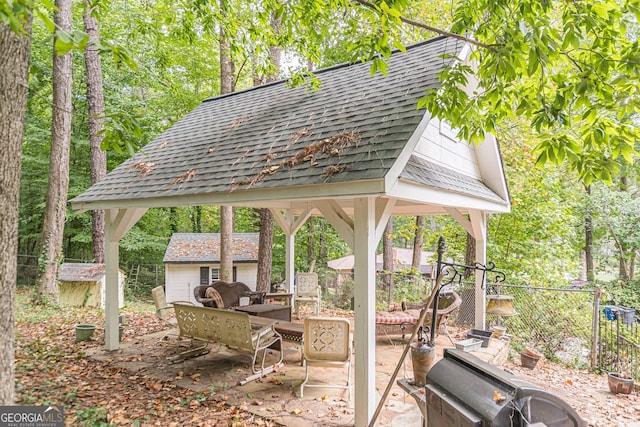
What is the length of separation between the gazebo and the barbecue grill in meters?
1.12

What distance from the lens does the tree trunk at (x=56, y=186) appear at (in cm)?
888

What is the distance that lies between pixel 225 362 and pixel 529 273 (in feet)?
26.2

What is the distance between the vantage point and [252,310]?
21.6 ft

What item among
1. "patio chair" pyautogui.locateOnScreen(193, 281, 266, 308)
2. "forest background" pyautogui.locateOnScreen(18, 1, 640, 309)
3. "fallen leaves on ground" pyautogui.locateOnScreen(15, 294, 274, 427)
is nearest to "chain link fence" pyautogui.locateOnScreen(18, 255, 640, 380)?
"forest background" pyautogui.locateOnScreen(18, 1, 640, 309)

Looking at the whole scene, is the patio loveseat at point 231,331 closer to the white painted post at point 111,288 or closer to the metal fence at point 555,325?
the white painted post at point 111,288

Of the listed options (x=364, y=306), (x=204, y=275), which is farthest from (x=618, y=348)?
(x=204, y=275)

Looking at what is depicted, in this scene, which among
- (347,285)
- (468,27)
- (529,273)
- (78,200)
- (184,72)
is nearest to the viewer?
(468,27)

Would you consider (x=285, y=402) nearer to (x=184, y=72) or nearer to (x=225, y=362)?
(x=225, y=362)

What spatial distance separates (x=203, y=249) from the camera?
16594 millimetres

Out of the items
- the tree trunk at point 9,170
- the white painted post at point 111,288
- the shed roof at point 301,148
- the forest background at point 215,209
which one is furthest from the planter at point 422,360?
the white painted post at point 111,288

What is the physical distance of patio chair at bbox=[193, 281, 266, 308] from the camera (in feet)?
23.8

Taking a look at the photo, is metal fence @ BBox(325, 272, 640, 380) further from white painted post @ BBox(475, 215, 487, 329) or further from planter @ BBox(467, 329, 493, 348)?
planter @ BBox(467, 329, 493, 348)

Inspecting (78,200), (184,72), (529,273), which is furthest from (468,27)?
(184,72)

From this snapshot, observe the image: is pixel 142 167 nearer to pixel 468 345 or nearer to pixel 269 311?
pixel 269 311
